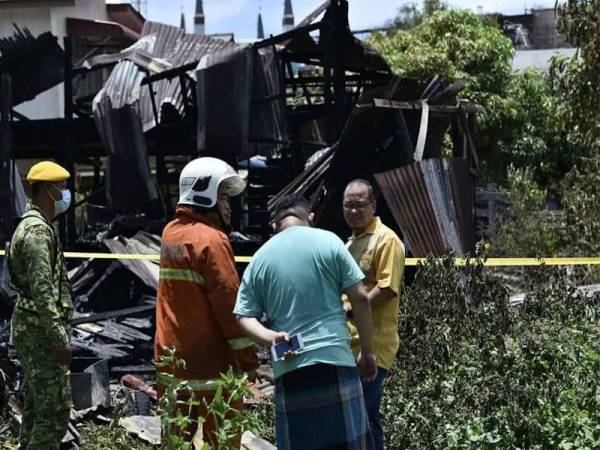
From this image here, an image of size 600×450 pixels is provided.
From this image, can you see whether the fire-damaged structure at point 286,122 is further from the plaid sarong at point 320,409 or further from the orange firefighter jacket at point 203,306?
the plaid sarong at point 320,409

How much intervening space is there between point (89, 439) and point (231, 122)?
8.45 metres

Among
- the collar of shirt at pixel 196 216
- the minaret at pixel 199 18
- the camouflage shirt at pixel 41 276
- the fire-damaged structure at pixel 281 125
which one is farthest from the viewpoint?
the minaret at pixel 199 18

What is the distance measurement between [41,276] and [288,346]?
1.52 m

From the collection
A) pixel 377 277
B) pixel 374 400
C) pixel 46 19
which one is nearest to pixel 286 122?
pixel 377 277

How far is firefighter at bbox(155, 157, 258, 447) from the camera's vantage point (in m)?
5.25

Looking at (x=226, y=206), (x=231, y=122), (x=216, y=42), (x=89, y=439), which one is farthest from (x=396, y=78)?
(x=226, y=206)

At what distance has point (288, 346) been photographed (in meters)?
5.02

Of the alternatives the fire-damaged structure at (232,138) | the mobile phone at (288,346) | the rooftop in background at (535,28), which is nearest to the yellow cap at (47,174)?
the mobile phone at (288,346)

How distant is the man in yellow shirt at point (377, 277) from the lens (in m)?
5.95

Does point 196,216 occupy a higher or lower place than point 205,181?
lower

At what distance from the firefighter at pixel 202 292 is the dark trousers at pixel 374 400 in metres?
0.83

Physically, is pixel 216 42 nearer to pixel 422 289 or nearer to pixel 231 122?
pixel 231 122

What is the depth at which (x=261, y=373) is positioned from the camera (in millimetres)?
10062

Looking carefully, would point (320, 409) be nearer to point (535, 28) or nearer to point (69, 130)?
point (69, 130)
